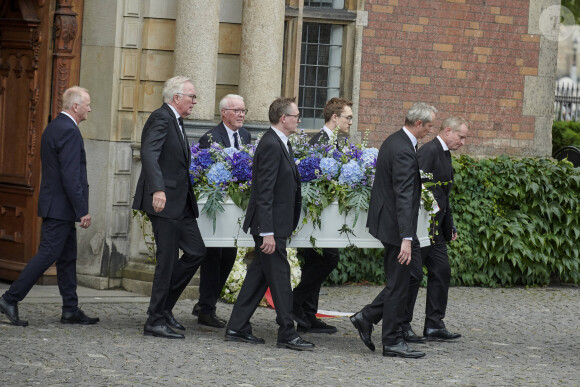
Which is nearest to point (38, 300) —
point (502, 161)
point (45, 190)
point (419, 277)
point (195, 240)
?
point (45, 190)

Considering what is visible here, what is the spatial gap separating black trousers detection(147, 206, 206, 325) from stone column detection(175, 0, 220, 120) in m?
2.37

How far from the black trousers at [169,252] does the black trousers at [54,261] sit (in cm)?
77

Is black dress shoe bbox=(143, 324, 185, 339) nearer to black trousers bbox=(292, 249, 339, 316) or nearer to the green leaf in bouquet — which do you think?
the green leaf in bouquet

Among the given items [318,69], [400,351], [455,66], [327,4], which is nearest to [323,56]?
[318,69]

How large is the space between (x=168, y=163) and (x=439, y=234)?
2.31 m

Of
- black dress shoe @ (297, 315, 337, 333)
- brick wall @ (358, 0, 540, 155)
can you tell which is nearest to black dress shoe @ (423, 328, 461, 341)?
black dress shoe @ (297, 315, 337, 333)

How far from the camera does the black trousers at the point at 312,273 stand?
888cm

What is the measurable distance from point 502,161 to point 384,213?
4.41m

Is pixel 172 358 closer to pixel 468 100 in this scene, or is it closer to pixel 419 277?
pixel 419 277

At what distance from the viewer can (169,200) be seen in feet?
26.9

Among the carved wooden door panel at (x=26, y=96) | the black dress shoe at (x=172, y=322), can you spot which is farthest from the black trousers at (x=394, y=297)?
the carved wooden door panel at (x=26, y=96)

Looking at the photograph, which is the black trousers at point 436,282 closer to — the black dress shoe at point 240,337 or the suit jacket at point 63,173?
the black dress shoe at point 240,337

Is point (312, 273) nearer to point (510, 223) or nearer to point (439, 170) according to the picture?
point (439, 170)

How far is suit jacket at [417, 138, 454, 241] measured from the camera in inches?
343
